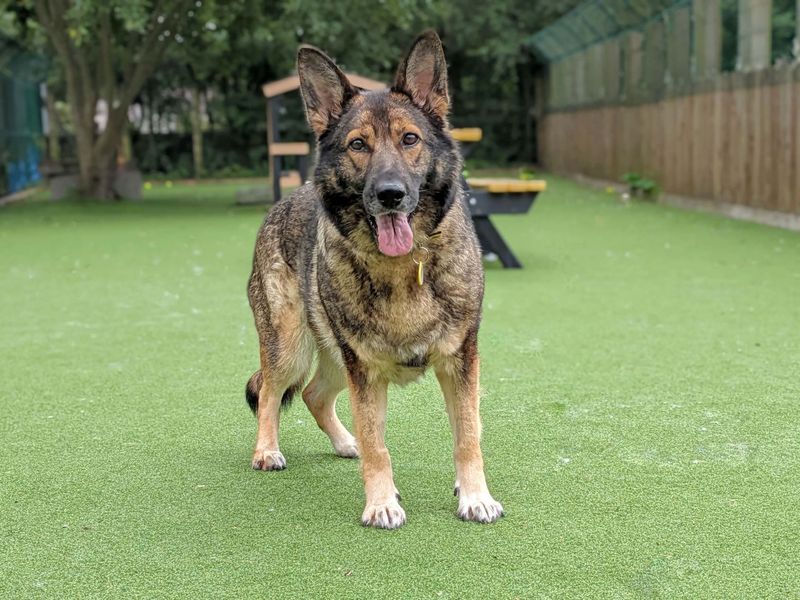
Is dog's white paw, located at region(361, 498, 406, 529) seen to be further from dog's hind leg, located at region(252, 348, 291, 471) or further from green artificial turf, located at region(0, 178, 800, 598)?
dog's hind leg, located at region(252, 348, 291, 471)

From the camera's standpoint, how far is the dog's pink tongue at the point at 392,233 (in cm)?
Answer: 353

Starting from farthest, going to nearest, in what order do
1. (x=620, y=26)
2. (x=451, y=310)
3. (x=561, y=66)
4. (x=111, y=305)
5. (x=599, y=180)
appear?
(x=561, y=66)
(x=599, y=180)
(x=620, y=26)
(x=111, y=305)
(x=451, y=310)

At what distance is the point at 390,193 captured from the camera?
11.1 ft

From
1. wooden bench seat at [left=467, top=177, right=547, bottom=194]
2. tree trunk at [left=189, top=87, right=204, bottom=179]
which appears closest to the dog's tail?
wooden bench seat at [left=467, top=177, right=547, bottom=194]

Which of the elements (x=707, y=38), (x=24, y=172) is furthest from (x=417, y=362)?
(x=24, y=172)

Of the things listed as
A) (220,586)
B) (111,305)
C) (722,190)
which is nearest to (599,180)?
(722,190)

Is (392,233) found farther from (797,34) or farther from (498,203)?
(797,34)

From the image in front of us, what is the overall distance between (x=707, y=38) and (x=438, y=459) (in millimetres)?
12752

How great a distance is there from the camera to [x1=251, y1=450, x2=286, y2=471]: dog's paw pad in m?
4.38

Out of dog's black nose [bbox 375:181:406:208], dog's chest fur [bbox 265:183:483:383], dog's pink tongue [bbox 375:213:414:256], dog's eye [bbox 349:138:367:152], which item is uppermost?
dog's eye [bbox 349:138:367:152]

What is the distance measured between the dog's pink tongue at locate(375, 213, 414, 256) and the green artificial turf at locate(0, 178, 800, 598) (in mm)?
999

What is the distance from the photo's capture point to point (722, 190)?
1493 centimetres

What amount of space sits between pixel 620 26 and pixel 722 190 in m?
7.03

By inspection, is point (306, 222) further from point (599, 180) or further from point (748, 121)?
point (599, 180)
